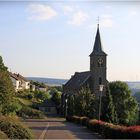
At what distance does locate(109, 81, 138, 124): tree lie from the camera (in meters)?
71.5

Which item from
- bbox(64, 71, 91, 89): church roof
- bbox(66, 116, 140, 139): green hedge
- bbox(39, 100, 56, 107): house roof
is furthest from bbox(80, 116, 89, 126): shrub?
bbox(39, 100, 56, 107): house roof

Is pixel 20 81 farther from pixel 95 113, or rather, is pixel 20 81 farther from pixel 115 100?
pixel 95 113

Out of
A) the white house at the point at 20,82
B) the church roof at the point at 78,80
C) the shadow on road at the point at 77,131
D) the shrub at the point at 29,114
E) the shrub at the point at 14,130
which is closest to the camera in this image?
the shrub at the point at 14,130

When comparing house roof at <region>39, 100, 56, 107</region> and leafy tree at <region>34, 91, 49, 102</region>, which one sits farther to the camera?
leafy tree at <region>34, 91, 49, 102</region>

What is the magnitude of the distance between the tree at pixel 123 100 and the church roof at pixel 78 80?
17584mm

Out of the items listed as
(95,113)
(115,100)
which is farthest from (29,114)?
(95,113)

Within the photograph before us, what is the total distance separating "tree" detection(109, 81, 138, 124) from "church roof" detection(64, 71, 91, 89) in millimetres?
17584

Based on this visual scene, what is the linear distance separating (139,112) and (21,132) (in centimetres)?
5594

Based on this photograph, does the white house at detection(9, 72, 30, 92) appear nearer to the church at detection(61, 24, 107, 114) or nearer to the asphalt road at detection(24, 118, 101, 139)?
the church at detection(61, 24, 107, 114)

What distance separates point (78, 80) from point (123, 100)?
25.1 meters

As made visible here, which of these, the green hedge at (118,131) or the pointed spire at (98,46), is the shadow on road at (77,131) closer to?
the green hedge at (118,131)

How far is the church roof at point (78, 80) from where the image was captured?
91.9 m

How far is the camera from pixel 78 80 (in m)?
97.6

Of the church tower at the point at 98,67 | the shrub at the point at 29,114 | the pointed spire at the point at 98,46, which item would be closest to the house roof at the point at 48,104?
the church tower at the point at 98,67
